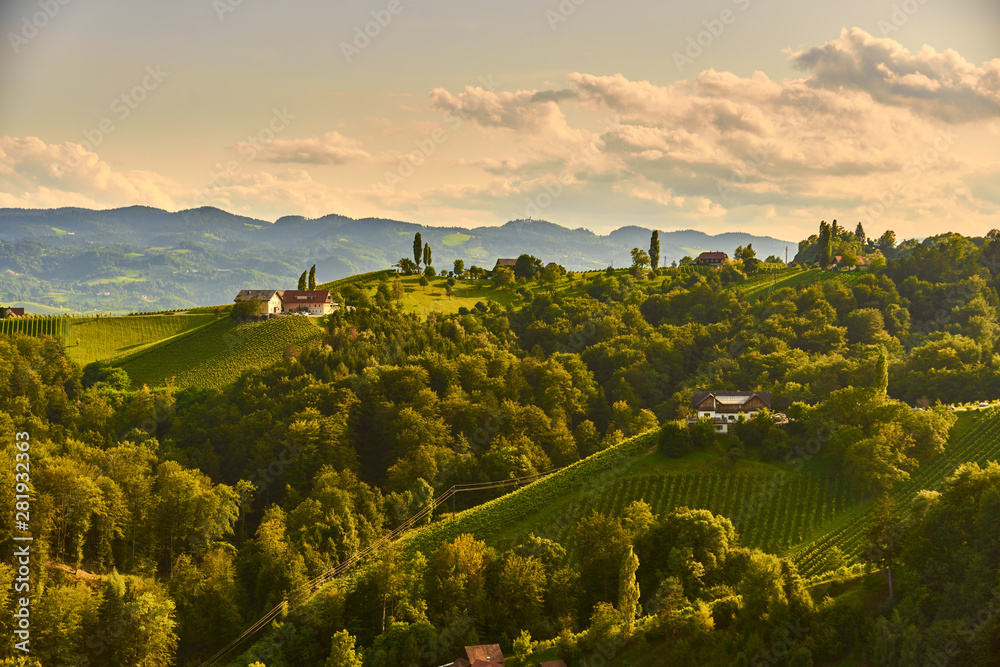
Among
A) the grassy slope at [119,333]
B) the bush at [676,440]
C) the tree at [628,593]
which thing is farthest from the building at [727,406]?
the grassy slope at [119,333]

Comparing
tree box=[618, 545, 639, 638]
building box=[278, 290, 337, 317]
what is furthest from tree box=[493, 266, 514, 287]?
tree box=[618, 545, 639, 638]

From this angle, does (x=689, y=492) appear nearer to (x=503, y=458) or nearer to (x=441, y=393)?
(x=503, y=458)

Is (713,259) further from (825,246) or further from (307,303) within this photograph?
(307,303)

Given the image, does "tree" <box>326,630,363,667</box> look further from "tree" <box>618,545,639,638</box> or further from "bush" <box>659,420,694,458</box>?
"bush" <box>659,420,694,458</box>

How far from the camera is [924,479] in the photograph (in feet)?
193

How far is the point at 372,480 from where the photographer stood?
77188 mm

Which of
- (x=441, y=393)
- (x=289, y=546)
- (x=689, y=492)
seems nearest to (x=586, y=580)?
(x=689, y=492)

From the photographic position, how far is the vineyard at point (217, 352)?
96.1 metres

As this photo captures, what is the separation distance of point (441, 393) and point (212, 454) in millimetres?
26955

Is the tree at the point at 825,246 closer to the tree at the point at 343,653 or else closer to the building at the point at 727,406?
the building at the point at 727,406

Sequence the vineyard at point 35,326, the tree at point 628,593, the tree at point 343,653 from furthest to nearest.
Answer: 1. the vineyard at point 35,326
2. the tree at point 343,653
3. the tree at point 628,593

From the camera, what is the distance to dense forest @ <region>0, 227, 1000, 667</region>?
1460 inches

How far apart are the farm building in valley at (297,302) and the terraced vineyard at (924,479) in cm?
8184

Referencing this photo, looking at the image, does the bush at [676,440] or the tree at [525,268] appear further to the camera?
the tree at [525,268]
